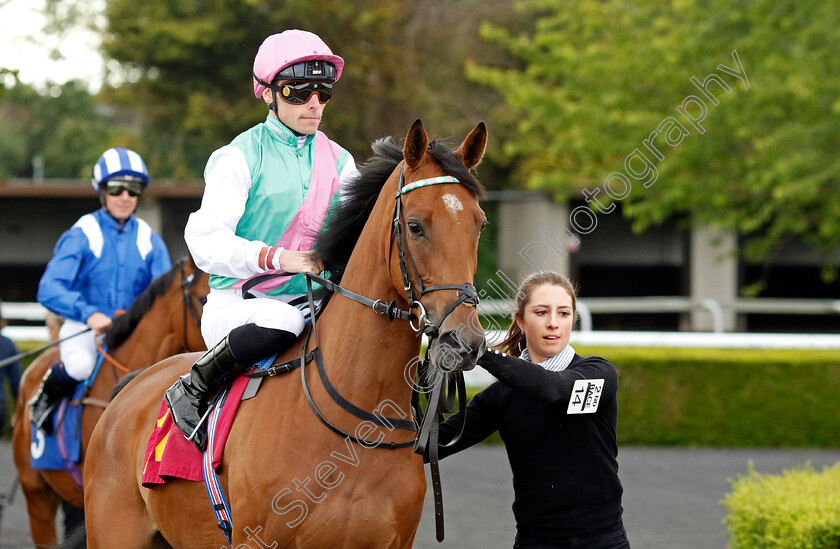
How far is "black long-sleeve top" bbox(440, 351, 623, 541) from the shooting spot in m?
2.84

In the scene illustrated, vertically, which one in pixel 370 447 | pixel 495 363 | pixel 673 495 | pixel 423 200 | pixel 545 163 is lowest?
pixel 673 495

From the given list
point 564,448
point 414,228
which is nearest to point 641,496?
point 564,448

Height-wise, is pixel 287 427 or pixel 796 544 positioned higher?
pixel 287 427

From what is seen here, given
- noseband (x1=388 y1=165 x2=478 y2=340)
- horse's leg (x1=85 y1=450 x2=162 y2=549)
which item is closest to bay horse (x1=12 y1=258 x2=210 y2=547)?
horse's leg (x1=85 y1=450 x2=162 y2=549)

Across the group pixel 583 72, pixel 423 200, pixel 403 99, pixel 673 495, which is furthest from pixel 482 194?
pixel 403 99

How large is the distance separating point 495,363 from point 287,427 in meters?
0.62

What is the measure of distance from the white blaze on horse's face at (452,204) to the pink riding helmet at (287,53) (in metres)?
0.82

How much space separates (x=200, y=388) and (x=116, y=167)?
260 cm

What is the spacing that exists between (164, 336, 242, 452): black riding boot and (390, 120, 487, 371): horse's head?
64cm

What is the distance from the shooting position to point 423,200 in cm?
249

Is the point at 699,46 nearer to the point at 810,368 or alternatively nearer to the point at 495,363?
the point at 810,368

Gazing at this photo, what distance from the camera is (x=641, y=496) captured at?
25.7ft

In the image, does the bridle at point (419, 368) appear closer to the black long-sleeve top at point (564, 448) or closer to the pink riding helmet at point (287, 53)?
the black long-sleeve top at point (564, 448)

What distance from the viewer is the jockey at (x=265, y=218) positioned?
2.82 meters
